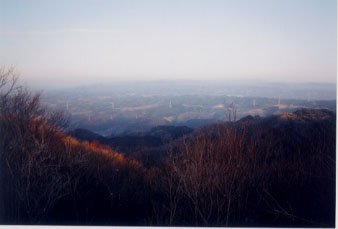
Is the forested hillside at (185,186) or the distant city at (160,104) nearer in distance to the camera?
the forested hillside at (185,186)

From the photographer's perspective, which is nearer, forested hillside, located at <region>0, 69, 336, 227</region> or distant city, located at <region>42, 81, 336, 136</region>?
forested hillside, located at <region>0, 69, 336, 227</region>

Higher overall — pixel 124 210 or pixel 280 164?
pixel 280 164

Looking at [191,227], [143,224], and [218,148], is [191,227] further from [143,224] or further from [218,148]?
[218,148]

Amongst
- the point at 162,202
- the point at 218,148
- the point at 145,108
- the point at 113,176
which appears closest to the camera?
the point at 218,148

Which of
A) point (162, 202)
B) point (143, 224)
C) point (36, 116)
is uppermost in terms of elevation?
point (36, 116)

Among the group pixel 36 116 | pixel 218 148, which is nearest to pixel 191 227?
pixel 218 148

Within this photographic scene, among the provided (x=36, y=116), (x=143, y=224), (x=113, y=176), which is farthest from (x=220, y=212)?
(x=36, y=116)

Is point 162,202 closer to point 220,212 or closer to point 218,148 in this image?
point 220,212

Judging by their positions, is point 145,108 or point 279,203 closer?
point 279,203

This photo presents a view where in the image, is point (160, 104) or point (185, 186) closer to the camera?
point (185, 186)

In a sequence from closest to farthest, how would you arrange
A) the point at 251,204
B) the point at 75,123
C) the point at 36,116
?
the point at 251,204 < the point at 36,116 < the point at 75,123
